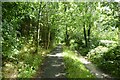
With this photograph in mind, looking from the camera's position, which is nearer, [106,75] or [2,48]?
[2,48]

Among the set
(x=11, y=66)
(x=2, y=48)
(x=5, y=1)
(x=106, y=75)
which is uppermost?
(x=5, y=1)

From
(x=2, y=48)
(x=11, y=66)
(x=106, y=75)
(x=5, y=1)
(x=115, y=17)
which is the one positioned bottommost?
(x=106, y=75)

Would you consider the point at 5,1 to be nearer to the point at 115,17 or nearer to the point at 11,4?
the point at 11,4

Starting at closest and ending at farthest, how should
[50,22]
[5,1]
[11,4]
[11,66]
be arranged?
[5,1] → [11,4] → [11,66] → [50,22]

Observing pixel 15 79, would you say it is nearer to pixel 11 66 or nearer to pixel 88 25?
pixel 11 66

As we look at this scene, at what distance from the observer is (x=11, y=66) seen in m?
10.8

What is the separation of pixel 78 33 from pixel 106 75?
20891 millimetres

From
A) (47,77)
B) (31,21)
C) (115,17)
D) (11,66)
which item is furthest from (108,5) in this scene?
(31,21)

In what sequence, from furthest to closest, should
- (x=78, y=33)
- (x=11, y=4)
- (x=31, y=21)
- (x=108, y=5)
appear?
(x=78, y=33) → (x=31, y=21) → (x=108, y=5) → (x=11, y=4)

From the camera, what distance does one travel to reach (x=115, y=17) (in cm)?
1126

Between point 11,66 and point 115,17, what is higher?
point 115,17

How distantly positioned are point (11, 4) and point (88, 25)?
58.1ft

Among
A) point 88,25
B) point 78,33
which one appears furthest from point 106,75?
point 78,33

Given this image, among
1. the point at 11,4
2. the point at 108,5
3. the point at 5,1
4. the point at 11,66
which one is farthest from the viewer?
the point at 108,5
